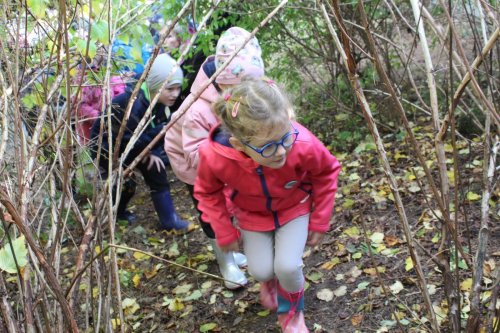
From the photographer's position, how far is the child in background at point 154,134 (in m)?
3.78

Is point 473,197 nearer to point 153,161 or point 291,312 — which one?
point 291,312

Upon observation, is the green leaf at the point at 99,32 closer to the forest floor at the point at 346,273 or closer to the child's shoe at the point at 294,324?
the forest floor at the point at 346,273

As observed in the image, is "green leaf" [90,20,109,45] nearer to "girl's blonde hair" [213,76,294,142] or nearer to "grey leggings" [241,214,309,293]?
"girl's blonde hair" [213,76,294,142]

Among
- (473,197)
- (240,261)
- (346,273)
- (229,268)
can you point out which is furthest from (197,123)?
(473,197)

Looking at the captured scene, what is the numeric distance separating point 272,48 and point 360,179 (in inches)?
59.6

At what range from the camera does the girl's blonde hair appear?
7.33 feet

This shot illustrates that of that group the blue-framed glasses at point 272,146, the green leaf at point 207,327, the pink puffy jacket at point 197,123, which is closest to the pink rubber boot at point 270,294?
the green leaf at point 207,327

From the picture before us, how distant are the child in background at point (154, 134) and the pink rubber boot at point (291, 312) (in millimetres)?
1699

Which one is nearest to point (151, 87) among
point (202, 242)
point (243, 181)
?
point (202, 242)

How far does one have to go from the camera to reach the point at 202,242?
420 centimetres

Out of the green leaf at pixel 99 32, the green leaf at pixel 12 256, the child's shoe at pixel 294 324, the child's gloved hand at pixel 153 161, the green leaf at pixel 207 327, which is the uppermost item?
the green leaf at pixel 99 32

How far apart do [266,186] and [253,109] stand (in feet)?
1.40

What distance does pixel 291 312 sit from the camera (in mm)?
2682

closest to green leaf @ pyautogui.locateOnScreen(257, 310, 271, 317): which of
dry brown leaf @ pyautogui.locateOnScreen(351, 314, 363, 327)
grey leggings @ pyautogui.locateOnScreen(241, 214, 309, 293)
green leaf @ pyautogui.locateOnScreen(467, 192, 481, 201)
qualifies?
grey leggings @ pyautogui.locateOnScreen(241, 214, 309, 293)
